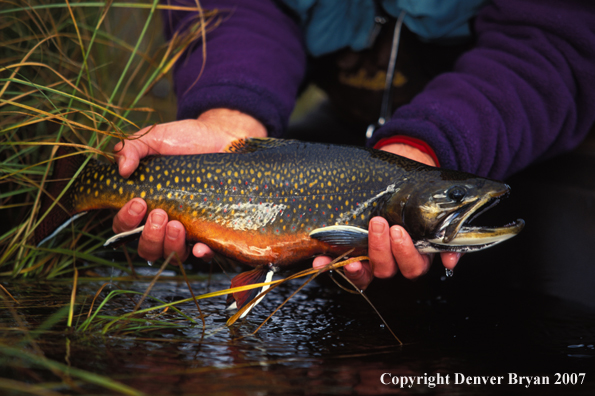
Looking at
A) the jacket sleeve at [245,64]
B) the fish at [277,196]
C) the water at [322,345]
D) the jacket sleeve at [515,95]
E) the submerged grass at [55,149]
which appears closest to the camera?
the water at [322,345]

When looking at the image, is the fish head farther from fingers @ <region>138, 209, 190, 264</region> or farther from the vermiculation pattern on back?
fingers @ <region>138, 209, 190, 264</region>

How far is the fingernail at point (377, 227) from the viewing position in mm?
1980

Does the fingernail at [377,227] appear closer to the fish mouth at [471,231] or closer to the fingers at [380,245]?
the fingers at [380,245]

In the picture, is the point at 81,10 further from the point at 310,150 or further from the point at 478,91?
the point at 478,91

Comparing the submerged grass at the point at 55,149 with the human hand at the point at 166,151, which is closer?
the submerged grass at the point at 55,149

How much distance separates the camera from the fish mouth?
195 centimetres

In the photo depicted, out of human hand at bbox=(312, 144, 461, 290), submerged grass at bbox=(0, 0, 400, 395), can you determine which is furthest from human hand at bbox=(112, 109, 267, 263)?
human hand at bbox=(312, 144, 461, 290)

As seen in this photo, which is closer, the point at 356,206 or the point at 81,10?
the point at 356,206

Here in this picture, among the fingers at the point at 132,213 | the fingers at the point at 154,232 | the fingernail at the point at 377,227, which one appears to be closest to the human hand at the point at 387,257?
the fingernail at the point at 377,227

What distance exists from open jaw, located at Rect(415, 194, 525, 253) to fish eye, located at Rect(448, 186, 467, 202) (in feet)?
0.13

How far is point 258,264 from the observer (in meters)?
2.16

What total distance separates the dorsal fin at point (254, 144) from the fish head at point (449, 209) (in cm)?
58

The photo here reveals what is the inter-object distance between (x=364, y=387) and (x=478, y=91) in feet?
5.90

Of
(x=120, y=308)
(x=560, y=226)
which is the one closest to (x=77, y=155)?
(x=120, y=308)
